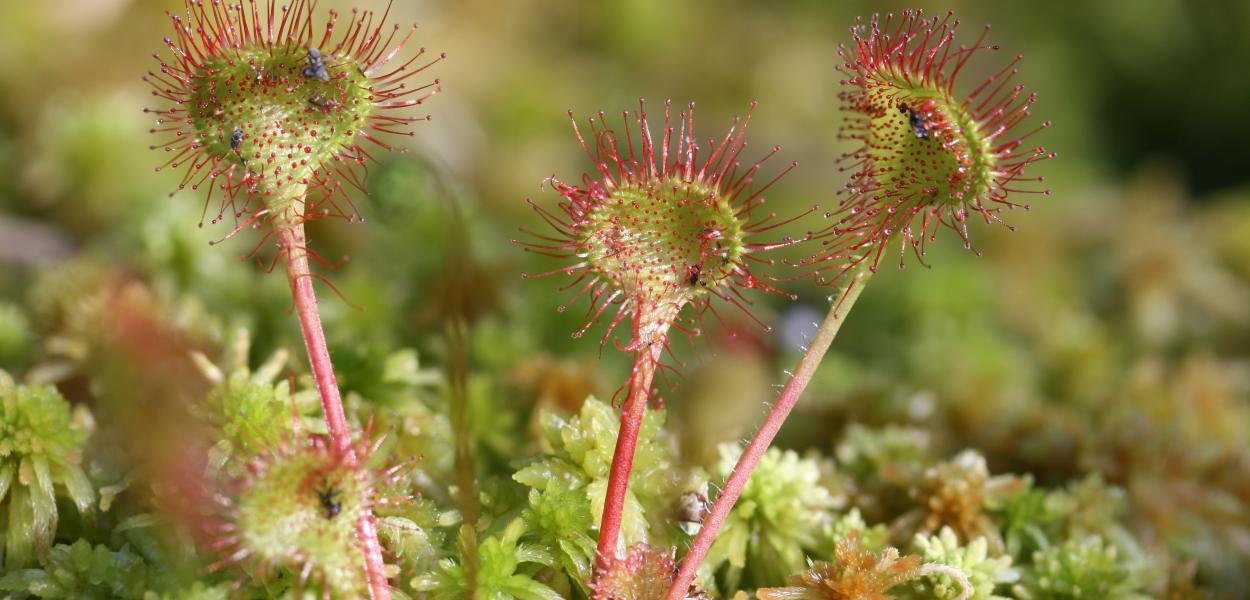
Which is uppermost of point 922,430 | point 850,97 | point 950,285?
point 950,285

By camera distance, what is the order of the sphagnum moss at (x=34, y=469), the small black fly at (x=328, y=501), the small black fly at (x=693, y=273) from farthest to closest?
1. the sphagnum moss at (x=34, y=469)
2. the small black fly at (x=693, y=273)
3. the small black fly at (x=328, y=501)

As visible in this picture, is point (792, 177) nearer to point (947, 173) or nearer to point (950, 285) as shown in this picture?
point (950, 285)

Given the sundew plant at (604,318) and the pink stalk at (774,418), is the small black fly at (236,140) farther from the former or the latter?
the pink stalk at (774,418)

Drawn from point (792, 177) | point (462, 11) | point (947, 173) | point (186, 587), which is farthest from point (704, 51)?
point (186, 587)

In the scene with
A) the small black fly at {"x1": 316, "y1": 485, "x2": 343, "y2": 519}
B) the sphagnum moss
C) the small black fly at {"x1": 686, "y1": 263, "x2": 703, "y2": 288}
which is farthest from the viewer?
the sphagnum moss

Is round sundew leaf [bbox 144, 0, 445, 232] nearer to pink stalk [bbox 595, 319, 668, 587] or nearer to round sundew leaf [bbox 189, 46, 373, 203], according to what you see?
round sundew leaf [bbox 189, 46, 373, 203]

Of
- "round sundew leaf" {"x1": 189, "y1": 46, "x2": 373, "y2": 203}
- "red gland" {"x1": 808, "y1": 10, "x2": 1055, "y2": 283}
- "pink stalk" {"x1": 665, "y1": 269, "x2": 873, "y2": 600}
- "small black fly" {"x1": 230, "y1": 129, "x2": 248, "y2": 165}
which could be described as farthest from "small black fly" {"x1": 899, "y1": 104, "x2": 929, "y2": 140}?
"small black fly" {"x1": 230, "y1": 129, "x2": 248, "y2": 165}

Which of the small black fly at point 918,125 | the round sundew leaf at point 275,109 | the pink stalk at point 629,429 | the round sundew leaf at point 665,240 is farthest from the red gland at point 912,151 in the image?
the round sundew leaf at point 275,109
